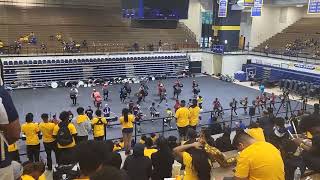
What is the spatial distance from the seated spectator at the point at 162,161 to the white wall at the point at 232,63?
2620 centimetres

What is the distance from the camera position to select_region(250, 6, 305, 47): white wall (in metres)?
37.0

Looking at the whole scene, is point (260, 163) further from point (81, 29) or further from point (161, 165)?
point (81, 29)

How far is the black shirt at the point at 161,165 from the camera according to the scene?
6.30 m

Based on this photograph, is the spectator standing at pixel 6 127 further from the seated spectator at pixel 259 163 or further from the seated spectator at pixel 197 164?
the seated spectator at pixel 197 164

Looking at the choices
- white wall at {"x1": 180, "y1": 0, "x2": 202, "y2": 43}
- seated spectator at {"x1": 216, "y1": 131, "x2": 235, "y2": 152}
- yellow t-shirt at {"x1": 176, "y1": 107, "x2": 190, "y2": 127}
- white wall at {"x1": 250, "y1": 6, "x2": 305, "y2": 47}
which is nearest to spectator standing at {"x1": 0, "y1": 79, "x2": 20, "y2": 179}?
seated spectator at {"x1": 216, "y1": 131, "x2": 235, "y2": 152}

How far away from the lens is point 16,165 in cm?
379

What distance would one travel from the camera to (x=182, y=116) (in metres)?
A: 12.5

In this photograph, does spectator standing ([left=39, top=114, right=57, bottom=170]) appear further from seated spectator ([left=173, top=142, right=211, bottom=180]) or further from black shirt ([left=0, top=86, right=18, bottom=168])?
black shirt ([left=0, top=86, right=18, bottom=168])

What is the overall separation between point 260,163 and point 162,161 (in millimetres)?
2466

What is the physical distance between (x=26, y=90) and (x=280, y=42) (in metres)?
22.7

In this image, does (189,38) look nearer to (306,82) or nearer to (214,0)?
(214,0)

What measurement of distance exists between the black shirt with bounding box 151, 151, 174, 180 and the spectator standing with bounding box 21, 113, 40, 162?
4495 millimetres

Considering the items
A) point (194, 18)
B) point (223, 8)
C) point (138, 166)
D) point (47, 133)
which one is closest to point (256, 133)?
point (138, 166)

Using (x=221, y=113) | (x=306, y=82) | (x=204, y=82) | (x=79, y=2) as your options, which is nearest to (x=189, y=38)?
(x=204, y=82)
